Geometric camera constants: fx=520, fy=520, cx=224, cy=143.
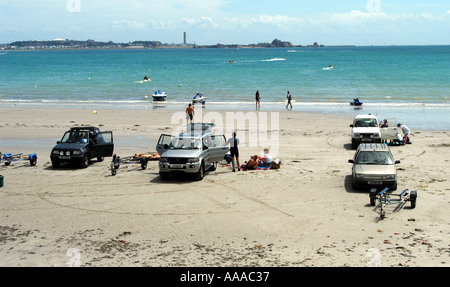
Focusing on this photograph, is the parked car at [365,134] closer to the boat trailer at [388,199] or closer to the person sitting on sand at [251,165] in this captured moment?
the person sitting on sand at [251,165]

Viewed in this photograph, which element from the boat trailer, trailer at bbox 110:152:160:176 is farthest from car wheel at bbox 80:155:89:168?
the boat trailer

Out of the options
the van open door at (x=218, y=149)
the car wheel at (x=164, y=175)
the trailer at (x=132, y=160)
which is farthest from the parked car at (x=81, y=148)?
the van open door at (x=218, y=149)

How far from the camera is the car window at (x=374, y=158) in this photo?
18125 millimetres

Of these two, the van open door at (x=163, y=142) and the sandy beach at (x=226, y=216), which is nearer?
the sandy beach at (x=226, y=216)

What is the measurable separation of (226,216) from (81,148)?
9.47 m

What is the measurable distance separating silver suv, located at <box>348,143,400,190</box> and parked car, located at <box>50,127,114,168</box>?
10789 mm

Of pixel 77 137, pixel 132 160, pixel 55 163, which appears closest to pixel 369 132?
pixel 132 160

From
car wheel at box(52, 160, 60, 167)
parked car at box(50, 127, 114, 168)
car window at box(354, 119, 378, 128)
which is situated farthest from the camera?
car window at box(354, 119, 378, 128)

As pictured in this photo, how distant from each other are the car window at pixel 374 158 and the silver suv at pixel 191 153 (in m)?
5.74

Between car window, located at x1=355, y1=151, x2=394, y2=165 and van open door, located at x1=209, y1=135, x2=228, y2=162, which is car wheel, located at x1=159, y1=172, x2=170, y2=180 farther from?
car window, located at x1=355, y1=151, x2=394, y2=165

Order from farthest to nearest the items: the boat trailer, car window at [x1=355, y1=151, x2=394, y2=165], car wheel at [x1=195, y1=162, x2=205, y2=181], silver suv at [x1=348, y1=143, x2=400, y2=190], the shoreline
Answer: the shoreline < car wheel at [x1=195, y1=162, x2=205, y2=181] < car window at [x1=355, y1=151, x2=394, y2=165] < silver suv at [x1=348, y1=143, x2=400, y2=190] < the boat trailer

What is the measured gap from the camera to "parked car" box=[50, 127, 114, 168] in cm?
2177

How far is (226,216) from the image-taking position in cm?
1498
